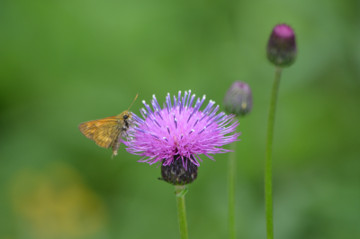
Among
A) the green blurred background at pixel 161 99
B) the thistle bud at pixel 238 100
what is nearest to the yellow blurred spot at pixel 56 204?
the green blurred background at pixel 161 99

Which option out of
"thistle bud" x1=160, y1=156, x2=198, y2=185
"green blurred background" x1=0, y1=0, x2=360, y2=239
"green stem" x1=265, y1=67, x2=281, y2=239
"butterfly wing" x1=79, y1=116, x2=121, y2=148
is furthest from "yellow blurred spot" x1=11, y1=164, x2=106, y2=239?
"green stem" x1=265, y1=67, x2=281, y2=239

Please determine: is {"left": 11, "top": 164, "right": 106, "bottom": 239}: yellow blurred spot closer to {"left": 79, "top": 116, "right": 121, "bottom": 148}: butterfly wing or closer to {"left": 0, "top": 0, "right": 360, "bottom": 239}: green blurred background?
{"left": 0, "top": 0, "right": 360, "bottom": 239}: green blurred background

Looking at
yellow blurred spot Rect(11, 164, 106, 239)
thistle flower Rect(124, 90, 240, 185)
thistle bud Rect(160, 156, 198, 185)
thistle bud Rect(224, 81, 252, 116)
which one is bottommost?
yellow blurred spot Rect(11, 164, 106, 239)

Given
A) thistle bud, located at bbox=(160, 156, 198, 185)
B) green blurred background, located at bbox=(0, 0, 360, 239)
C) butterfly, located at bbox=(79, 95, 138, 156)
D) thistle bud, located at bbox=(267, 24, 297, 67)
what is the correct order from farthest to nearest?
green blurred background, located at bbox=(0, 0, 360, 239), butterfly, located at bbox=(79, 95, 138, 156), thistle bud, located at bbox=(267, 24, 297, 67), thistle bud, located at bbox=(160, 156, 198, 185)

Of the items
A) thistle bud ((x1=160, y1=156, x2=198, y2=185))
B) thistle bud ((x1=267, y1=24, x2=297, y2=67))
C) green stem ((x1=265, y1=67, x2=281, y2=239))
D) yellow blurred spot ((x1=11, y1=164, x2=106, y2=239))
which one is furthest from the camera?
yellow blurred spot ((x1=11, y1=164, x2=106, y2=239))

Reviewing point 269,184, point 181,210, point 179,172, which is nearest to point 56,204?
point 179,172

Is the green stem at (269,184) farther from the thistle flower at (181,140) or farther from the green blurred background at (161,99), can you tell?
the green blurred background at (161,99)
